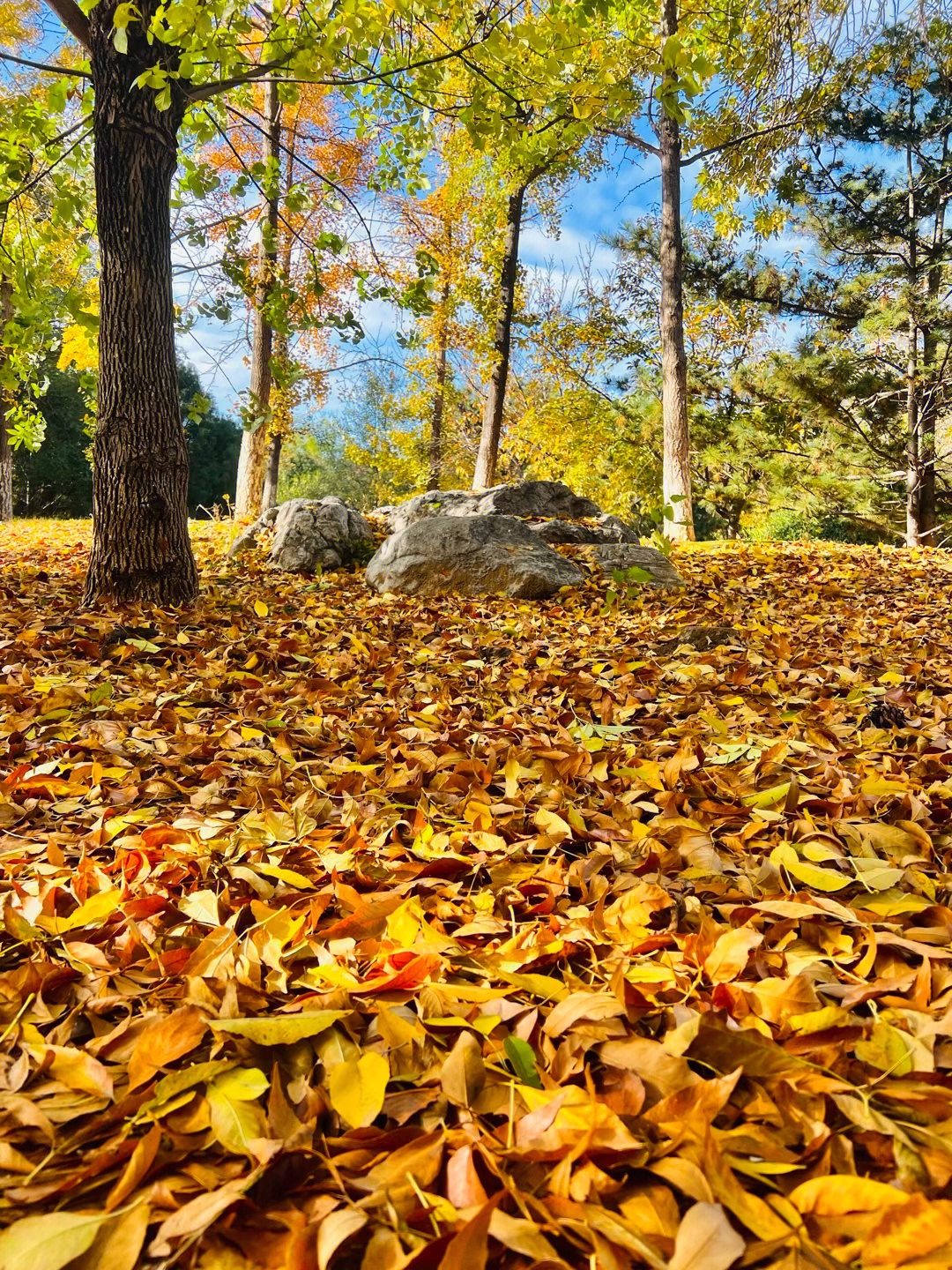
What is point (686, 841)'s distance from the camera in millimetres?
1484

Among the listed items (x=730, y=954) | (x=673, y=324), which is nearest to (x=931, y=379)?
(x=673, y=324)

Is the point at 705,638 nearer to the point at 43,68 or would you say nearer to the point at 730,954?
the point at 730,954

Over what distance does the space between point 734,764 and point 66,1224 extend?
5.39 ft

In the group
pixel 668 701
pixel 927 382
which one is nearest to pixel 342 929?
pixel 668 701

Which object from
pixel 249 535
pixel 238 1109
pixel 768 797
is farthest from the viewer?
pixel 249 535

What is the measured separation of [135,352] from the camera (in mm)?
3490

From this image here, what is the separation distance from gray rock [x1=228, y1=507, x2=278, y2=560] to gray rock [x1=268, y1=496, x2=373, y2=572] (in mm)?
343

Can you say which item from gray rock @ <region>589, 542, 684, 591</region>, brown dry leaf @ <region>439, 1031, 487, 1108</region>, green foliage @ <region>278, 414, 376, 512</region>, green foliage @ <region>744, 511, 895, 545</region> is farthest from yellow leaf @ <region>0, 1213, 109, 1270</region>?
green foliage @ <region>278, 414, 376, 512</region>

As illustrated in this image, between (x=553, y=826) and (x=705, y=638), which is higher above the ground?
(x=705, y=638)

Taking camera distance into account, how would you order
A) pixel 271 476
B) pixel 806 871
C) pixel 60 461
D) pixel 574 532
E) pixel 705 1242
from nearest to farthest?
pixel 705 1242 < pixel 806 871 < pixel 574 532 < pixel 271 476 < pixel 60 461

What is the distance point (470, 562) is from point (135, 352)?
219 centimetres

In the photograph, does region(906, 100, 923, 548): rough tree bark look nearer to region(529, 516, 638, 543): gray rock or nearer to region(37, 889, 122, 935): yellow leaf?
region(529, 516, 638, 543): gray rock

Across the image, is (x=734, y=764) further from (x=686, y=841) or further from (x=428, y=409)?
(x=428, y=409)

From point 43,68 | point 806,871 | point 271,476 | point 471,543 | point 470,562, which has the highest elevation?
point 43,68
